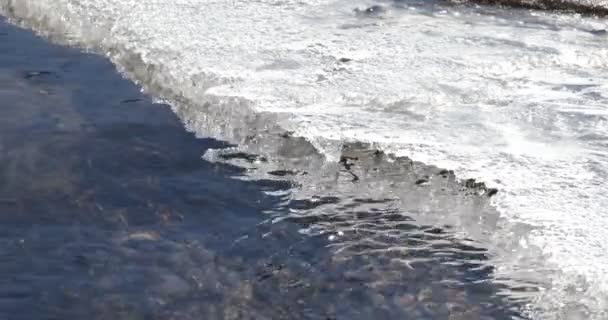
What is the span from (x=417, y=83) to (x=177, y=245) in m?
2.04

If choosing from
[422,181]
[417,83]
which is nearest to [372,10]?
[417,83]

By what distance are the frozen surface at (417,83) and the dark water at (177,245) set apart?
337 mm

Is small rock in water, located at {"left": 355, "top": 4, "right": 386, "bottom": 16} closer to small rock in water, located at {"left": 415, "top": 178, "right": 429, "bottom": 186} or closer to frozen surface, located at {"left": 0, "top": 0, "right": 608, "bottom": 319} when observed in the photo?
frozen surface, located at {"left": 0, "top": 0, "right": 608, "bottom": 319}

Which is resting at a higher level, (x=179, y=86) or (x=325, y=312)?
(x=179, y=86)

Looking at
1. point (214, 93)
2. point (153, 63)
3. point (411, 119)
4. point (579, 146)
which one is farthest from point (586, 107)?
point (153, 63)

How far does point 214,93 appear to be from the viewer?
20.5ft

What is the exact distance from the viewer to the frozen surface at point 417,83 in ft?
16.4

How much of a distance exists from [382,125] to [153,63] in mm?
1662

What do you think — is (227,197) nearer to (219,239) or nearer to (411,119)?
(219,239)

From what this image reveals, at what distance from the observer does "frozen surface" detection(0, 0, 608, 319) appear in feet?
16.4

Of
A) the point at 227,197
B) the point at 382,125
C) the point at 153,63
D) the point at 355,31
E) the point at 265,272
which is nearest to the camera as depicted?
the point at 265,272

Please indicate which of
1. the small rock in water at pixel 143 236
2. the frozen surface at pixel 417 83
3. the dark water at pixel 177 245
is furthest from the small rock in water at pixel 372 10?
the small rock in water at pixel 143 236

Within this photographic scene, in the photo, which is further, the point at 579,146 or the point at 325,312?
the point at 579,146

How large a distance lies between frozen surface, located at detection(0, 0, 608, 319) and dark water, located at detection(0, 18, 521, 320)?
13.3 inches
